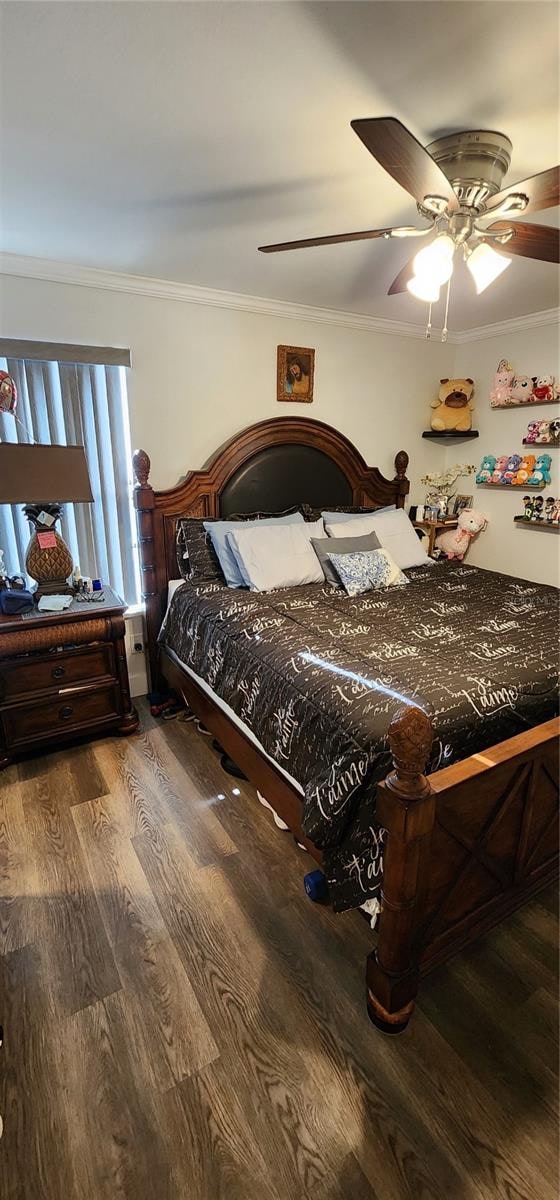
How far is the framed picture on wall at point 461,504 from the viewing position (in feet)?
12.7

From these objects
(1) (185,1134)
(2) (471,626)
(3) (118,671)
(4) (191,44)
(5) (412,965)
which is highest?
(4) (191,44)

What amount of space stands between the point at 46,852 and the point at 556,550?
340 centimetres

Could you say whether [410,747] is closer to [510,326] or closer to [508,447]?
[508,447]

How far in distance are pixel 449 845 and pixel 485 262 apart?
172 cm

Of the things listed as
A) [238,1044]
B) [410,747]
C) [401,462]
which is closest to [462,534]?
[401,462]

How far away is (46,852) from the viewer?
1.88 meters

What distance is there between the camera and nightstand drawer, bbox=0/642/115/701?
87.7 inches

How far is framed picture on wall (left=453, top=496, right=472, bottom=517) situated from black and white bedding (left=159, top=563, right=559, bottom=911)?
58.4 inches

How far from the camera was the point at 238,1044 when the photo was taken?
4.17 ft

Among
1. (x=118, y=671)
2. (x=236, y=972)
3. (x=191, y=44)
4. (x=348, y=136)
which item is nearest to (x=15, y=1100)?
(x=236, y=972)

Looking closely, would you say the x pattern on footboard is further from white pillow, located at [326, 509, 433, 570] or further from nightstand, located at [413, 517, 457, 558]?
nightstand, located at [413, 517, 457, 558]

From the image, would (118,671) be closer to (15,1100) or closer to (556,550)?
(15,1100)

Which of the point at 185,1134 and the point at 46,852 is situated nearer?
the point at 185,1134

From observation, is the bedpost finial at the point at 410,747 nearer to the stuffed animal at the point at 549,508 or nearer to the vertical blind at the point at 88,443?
the vertical blind at the point at 88,443
